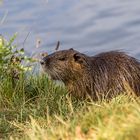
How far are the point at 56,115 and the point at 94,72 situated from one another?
1.59 metres

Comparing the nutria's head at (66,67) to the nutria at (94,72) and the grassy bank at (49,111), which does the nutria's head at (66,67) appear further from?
the grassy bank at (49,111)

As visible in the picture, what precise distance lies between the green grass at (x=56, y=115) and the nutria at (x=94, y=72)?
193 millimetres

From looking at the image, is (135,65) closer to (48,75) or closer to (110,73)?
(110,73)

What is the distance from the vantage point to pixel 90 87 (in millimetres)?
6988

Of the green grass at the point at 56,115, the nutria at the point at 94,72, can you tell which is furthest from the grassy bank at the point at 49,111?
the nutria at the point at 94,72

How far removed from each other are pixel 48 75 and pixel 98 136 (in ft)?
11.4

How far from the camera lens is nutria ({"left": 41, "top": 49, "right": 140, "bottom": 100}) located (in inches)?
269

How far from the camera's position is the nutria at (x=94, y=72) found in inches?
269

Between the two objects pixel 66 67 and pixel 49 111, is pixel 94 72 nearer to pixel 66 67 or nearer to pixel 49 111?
pixel 66 67

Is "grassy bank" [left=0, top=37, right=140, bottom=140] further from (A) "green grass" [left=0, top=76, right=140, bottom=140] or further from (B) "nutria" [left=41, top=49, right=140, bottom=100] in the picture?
(B) "nutria" [left=41, top=49, right=140, bottom=100]

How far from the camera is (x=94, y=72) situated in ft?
22.9

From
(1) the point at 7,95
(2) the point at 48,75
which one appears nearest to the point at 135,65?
(2) the point at 48,75

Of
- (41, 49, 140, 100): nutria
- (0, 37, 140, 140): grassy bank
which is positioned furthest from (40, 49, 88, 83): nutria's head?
(0, 37, 140, 140): grassy bank

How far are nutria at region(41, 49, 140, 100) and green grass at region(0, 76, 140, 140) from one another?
0.63ft
